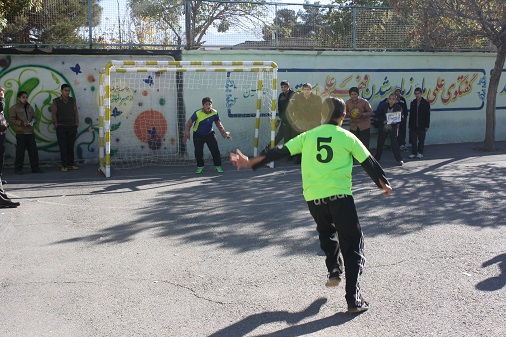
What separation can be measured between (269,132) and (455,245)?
26.8ft

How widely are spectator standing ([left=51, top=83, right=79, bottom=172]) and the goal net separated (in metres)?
A: 1.04

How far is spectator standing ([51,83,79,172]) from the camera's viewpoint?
41.7 ft

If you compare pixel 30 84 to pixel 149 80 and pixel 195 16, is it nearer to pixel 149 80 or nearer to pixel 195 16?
pixel 149 80

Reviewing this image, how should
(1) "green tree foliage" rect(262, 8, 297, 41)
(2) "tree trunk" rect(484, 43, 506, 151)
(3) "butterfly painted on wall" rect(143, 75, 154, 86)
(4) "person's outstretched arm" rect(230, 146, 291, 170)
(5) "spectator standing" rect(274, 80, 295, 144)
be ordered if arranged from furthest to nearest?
(2) "tree trunk" rect(484, 43, 506, 151), (1) "green tree foliage" rect(262, 8, 297, 41), (3) "butterfly painted on wall" rect(143, 75, 154, 86), (5) "spectator standing" rect(274, 80, 295, 144), (4) "person's outstretched arm" rect(230, 146, 291, 170)

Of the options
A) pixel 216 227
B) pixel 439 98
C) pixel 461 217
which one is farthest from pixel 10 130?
pixel 439 98

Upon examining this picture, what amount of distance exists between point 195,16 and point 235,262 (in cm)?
942

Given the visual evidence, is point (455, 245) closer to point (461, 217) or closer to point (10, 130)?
point (461, 217)

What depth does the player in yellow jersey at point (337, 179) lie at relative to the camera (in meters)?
5.04

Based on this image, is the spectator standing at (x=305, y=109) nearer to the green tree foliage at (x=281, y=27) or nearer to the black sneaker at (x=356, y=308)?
the green tree foliage at (x=281, y=27)

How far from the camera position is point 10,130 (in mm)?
13242

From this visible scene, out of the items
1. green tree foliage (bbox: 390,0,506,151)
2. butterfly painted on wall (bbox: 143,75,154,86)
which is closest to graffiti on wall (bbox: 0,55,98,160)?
butterfly painted on wall (bbox: 143,75,154,86)

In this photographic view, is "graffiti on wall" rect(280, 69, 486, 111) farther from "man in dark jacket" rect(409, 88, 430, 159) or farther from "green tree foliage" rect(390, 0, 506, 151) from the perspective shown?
"man in dark jacket" rect(409, 88, 430, 159)

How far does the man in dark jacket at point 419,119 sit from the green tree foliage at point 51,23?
797cm

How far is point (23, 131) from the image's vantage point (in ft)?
41.0
